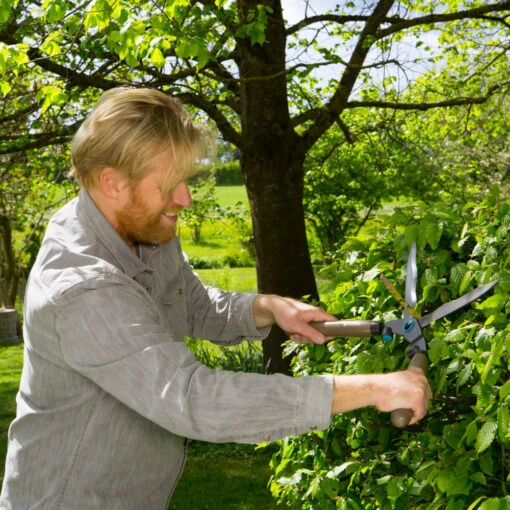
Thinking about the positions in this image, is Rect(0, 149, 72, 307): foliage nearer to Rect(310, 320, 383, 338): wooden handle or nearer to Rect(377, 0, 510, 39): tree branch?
Rect(377, 0, 510, 39): tree branch

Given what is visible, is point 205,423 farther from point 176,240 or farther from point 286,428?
point 176,240

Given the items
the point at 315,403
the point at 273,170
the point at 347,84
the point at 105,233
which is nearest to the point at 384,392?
the point at 315,403

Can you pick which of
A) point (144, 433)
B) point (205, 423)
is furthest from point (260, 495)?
point (205, 423)

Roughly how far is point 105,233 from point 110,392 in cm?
54

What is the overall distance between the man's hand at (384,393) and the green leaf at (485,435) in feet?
0.89

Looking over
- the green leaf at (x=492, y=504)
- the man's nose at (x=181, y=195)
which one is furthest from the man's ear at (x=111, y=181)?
the green leaf at (x=492, y=504)

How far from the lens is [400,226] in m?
2.98

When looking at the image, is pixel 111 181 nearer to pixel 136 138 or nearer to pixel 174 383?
pixel 136 138

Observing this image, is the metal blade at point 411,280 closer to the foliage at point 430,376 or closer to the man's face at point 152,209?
the foliage at point 430,376

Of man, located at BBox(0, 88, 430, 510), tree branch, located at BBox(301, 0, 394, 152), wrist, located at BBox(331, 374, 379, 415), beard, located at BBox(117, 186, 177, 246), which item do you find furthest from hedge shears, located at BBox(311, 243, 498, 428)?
tree branch, located at BBox(301, 0, 394, 152)

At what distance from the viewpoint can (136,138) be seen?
7.38 ft

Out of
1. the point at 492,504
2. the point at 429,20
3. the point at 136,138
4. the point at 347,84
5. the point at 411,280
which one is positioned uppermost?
the point at 429,20

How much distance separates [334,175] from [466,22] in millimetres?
4676

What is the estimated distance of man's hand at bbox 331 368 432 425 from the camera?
6.23ft
